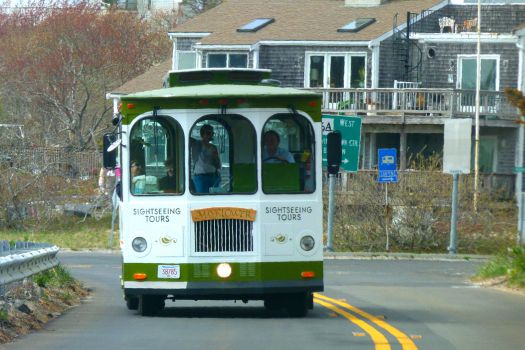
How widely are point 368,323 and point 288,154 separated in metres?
2.39

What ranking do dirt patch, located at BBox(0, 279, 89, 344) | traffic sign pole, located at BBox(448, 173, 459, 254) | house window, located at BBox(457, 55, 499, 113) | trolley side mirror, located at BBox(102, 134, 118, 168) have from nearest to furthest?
dirt patch, located at BBox(0, 279, 89, 344) < trolley side mirror, located at BBox(102, 134, 118, 168) < traffic sign pole, located at BBox(448, 173, 459, 254) < house window, located at BBox(457, 55, 499, 113)

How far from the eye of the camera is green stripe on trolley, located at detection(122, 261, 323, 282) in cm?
1551

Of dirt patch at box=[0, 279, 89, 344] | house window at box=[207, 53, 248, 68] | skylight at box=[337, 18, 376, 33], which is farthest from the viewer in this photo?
house window at box=[207, 53, 248, 68]

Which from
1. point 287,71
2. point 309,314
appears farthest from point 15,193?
point 309,314

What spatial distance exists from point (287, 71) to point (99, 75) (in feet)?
58.7

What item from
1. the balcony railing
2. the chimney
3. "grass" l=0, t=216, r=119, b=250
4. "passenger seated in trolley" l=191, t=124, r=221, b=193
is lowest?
"grass" l=0, t=216, r=119, b=250

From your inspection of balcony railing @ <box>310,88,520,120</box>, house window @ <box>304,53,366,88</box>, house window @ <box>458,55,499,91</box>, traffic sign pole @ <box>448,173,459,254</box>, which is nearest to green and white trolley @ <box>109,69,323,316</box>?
traffic sign pole @ <box>448,173,459,254</box>

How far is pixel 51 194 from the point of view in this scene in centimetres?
4025

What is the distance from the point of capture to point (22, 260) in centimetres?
1590

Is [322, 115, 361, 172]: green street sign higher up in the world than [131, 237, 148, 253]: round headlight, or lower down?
higher up

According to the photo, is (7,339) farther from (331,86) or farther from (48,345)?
(331,86)

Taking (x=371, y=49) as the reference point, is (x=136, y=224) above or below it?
below

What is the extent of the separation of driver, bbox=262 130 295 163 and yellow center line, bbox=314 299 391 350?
7.14ft

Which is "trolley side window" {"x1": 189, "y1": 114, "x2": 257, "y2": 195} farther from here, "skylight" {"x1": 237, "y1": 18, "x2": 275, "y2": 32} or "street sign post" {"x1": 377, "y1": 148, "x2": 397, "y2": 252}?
"skylight" {"x1": 237, "y1": 18, "x2": 275, "y2": 32}
